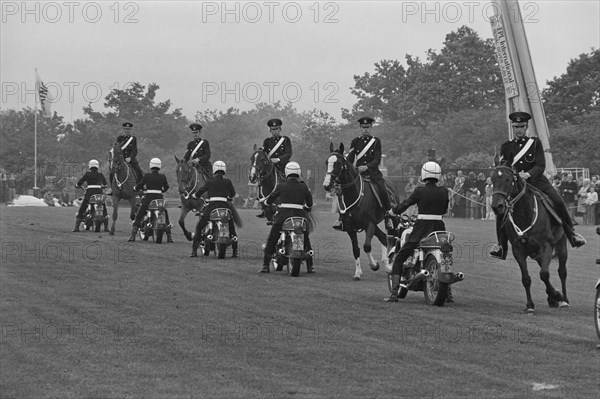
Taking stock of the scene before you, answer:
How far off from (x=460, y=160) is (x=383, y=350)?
57.2 meters

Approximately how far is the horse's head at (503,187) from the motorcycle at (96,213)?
67.3ft

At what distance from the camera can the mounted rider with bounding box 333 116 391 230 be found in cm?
2308

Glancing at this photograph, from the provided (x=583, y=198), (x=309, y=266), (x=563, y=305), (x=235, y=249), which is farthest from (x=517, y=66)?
(x=563, y=305)

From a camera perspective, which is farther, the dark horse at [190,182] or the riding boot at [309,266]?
the dark horse at [190,182]

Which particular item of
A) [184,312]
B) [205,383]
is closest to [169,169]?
[184,312]

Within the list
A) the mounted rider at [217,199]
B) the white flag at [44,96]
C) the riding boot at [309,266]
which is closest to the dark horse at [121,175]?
the mounted rider at [217,199]

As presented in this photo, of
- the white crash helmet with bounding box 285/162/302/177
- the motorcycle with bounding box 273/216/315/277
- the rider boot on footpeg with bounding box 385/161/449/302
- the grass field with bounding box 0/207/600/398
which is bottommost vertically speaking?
the grass field with bounding box 0/207/600/398

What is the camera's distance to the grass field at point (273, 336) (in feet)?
36.0

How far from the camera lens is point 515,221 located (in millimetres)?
17797

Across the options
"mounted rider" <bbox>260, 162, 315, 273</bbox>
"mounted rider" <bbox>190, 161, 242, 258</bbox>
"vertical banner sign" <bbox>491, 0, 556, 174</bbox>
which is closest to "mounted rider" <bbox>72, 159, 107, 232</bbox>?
"mounted rider" <bbox>190, 161, 242, 258</bbox>

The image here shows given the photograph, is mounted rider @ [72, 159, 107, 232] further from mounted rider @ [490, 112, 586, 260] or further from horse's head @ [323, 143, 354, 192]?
mounted rider @ [490, 112, 586, 260]

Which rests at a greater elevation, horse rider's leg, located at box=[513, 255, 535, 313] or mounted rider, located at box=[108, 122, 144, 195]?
mounted rider, located at box=[108, 122, 144, 195]

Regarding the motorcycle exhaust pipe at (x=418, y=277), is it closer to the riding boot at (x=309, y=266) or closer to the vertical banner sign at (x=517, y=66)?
the riding boot at (x=309, y=266)

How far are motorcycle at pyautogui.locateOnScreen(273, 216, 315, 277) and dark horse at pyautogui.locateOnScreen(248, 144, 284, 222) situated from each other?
3.15 meters
